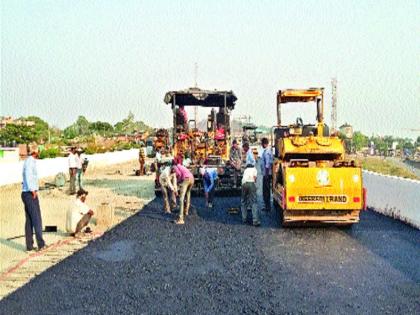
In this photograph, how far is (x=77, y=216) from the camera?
41.5ft

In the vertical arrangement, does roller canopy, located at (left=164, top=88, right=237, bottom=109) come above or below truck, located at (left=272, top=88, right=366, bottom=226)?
above

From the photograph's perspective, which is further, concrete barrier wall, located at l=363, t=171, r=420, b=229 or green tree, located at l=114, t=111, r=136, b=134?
green tree, located at l=114, t=111, r=136, b=134

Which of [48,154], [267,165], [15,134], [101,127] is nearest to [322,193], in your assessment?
[267,165]

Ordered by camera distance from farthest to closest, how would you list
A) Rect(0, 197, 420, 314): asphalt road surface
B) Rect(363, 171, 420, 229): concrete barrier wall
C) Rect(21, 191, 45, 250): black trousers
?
Result: 1. Rect(363, 171, 420, 229): concrete barrier wall
2. Rect(21, 191, 45, 250): black trousers
3. Rect(0, 197, 420, 314): asphalt road surface

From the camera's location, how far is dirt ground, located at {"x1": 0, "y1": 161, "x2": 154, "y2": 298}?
1124 cm

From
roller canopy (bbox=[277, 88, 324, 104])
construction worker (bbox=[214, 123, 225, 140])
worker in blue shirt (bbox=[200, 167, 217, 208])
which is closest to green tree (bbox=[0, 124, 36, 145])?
construction worker (bbox=[214, 123, 225, 140])

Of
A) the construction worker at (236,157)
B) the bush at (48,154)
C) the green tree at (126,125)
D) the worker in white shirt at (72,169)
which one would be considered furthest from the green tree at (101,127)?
the construction worker at (236,157)

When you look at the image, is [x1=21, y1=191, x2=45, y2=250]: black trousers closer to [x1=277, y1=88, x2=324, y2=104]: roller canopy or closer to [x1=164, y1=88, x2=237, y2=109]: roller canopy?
[x1=277, y1=88, x2=324, y2=104]: roller canopy

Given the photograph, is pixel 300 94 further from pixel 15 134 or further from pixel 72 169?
pixel 15 134

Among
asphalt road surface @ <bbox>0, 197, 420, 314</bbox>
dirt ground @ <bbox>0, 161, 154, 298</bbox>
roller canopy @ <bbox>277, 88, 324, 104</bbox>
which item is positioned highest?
roller canopy @ <bbox>277, 88, 324, 104</bbox>

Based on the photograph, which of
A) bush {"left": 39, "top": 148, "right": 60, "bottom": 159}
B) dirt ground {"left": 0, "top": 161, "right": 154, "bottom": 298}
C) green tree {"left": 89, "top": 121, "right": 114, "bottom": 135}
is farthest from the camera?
green tree {"left": 89, "top": 121, "right": 114, "bottom": 135}

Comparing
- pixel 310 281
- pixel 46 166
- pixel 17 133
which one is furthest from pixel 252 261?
pixel 17 133

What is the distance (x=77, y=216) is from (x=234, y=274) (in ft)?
16.8

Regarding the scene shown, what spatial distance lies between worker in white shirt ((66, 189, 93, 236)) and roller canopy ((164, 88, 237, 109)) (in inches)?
349
